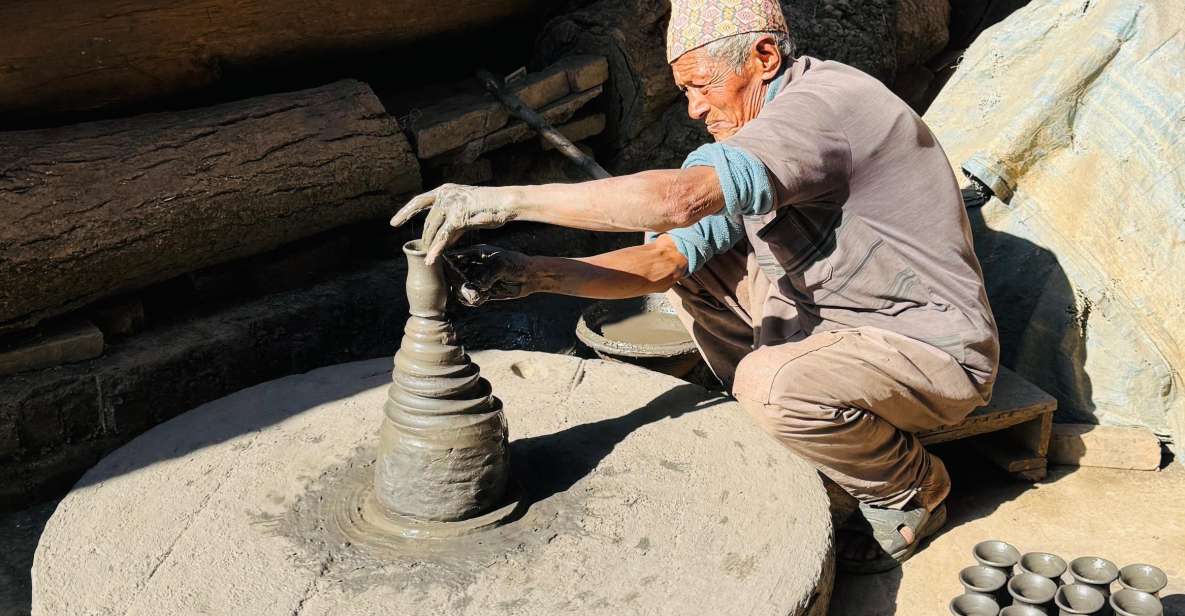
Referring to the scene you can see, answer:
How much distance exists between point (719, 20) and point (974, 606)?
1.67 metres

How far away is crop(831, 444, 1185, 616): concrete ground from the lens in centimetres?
306

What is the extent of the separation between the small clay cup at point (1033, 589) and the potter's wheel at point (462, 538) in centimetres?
57

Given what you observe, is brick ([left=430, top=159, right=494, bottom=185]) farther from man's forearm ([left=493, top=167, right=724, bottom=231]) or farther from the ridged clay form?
man's forearm ([left=493, top=167, right=724, bottom=231])

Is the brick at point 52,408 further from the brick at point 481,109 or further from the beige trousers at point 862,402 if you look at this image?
the beige trousers at point 862,402

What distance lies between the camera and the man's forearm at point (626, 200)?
2475 millimetres

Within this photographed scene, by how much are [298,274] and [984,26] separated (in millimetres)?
4275

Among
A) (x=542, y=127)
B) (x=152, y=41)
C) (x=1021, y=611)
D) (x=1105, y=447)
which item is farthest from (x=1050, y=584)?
(x=152, y=41)

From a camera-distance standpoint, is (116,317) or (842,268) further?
(116,317)

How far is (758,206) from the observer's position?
2.53m

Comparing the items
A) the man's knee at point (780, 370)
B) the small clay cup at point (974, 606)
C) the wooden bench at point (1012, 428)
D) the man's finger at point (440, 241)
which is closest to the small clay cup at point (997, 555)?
the small clay cup at point (974, 606)

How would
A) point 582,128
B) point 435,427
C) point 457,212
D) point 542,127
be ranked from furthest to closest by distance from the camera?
point 582,128 → point 542,127 → point 435,427 → point 457,212

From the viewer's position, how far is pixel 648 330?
4.23 m

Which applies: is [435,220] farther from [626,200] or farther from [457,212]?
[626,200]

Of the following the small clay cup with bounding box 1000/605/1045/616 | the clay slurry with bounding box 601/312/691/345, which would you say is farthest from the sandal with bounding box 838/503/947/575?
the clay slurry with bounding box 601/312/691/345
